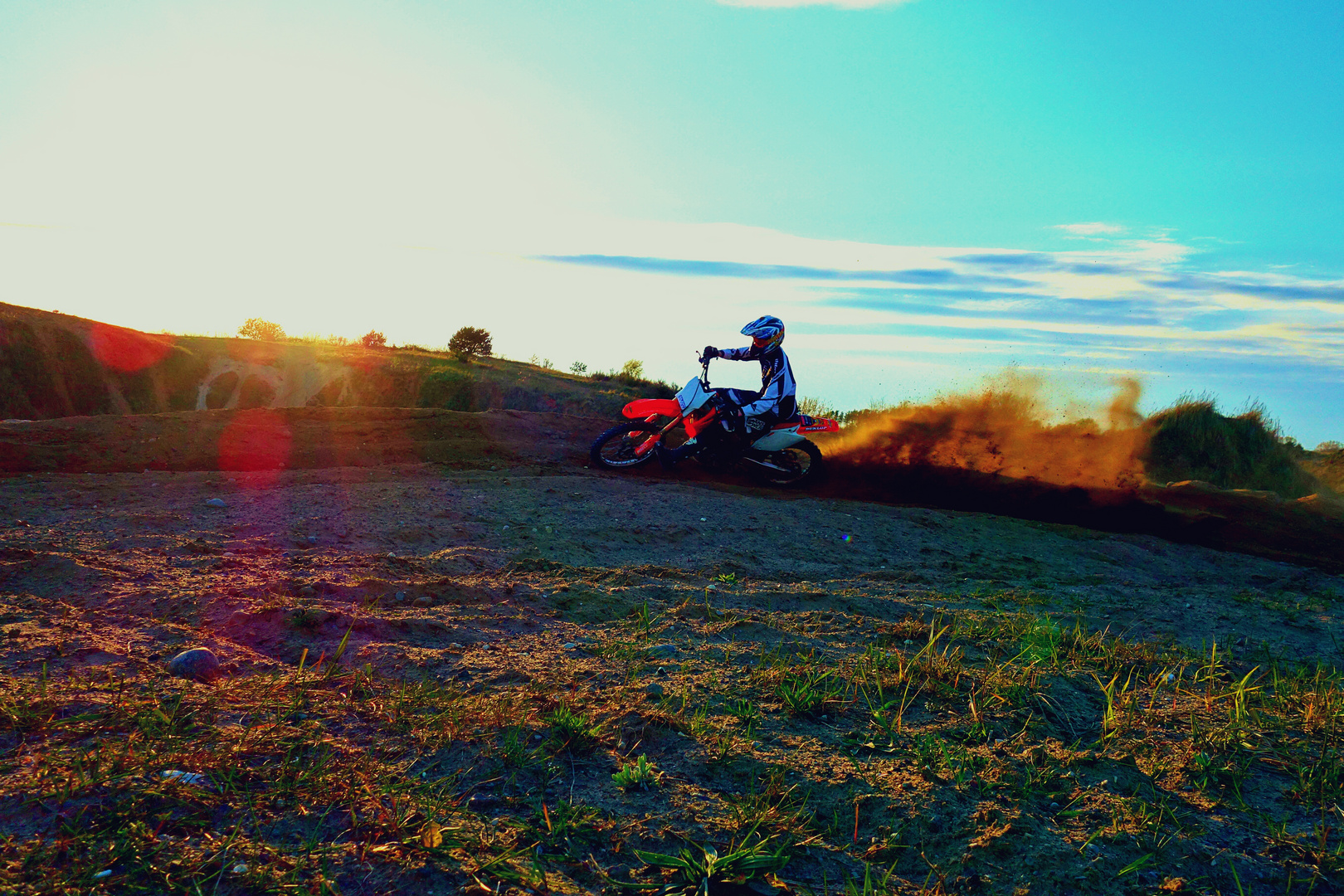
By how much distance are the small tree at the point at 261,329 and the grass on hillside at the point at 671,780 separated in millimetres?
27230

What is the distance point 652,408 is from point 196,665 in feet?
24.2

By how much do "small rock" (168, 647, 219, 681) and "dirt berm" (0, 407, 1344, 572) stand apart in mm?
6433

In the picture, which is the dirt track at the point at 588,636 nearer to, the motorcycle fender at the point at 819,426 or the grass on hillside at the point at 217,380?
the motorcycle fender at the point at 819,426

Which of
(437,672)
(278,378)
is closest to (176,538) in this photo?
(437,672)

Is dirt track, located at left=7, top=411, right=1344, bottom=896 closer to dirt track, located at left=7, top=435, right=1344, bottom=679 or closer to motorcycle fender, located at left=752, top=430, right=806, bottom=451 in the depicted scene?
dirt track, located at left=7, top=435, right=1344, bottom=679

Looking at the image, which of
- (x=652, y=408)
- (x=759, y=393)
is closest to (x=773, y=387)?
(x=759, y=393)

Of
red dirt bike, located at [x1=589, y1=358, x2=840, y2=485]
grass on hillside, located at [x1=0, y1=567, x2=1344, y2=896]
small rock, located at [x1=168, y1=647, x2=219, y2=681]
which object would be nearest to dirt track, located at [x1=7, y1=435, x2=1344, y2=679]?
small rock, located at [x1=168, y1=647, x2=219, y2=681]

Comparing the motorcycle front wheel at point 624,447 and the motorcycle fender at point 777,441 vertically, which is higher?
the motorcycle fender at point 777,441

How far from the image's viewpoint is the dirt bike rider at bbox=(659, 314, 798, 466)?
10117mm

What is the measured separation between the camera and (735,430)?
408 inches

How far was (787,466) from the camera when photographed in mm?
10812

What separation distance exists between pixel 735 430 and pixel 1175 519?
5.37 meters

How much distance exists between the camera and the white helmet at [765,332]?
1011 centimetres

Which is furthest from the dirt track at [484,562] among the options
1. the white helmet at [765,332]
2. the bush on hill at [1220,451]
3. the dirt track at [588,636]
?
the bush on hill at [1220,451]
